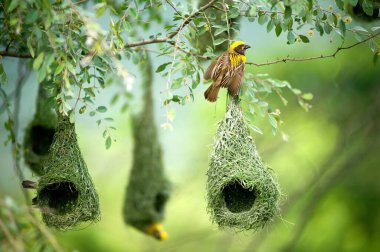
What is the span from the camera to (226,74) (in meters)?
3.92

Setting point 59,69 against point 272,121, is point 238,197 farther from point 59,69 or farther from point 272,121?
point 59,69

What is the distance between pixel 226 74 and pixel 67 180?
0.99 meters

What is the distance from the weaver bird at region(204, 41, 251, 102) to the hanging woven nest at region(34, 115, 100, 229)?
80cm

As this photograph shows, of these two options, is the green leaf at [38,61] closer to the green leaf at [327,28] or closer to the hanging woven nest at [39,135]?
the green leaf at [327,28]

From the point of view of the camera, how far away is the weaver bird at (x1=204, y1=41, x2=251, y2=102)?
3916mm

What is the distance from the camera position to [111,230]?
9875 millimetres

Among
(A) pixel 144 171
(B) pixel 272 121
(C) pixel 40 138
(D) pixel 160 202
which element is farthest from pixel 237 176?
(D) pixel 160 202

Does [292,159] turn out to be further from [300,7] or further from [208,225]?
[300,7]

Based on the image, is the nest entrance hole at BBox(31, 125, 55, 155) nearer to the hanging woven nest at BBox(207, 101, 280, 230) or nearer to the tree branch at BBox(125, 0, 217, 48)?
the tree branch at BBox(125, 0, 217, 48)

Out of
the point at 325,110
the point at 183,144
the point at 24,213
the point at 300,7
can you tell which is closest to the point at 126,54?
the point at 300,7

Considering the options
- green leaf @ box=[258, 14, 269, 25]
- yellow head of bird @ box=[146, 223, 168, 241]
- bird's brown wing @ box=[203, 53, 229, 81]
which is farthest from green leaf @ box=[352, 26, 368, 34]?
yellow head of bird @ box=[146, 223, 168, 241]

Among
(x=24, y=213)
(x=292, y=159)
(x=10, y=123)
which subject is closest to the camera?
(x=24, y=213)

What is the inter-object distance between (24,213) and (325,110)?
6.07 metres

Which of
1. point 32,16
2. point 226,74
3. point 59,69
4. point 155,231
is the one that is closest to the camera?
point 32,16
